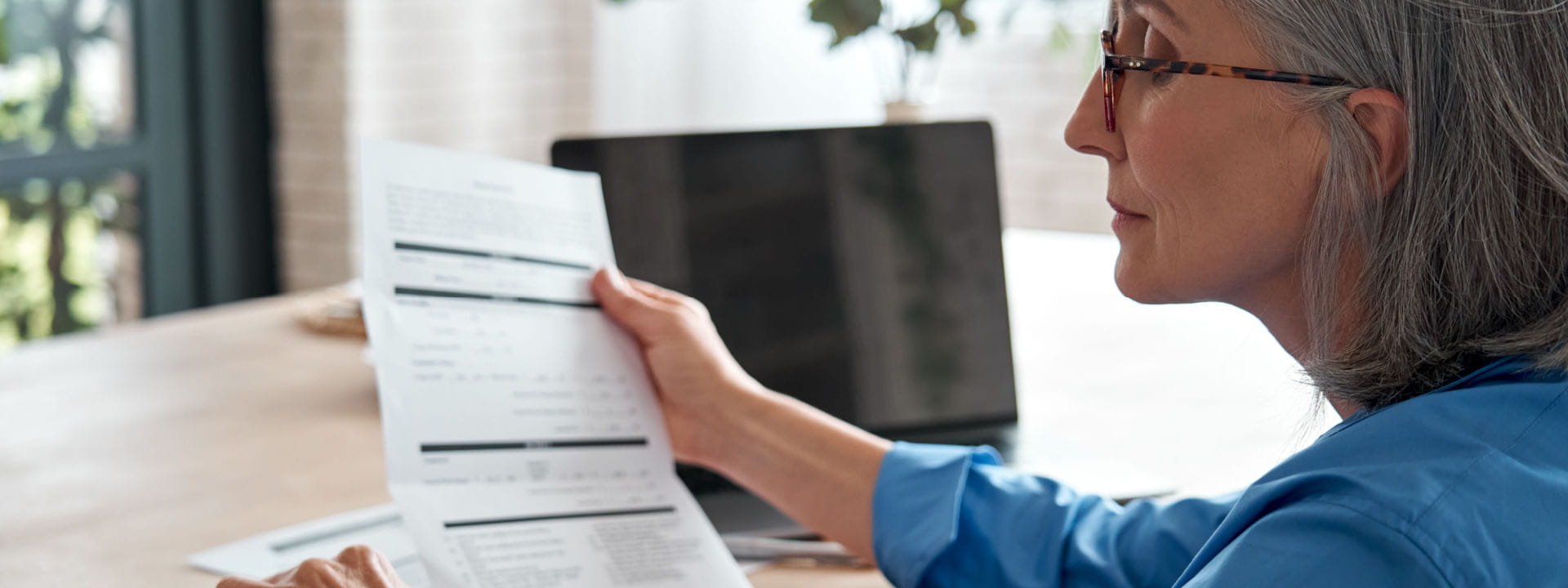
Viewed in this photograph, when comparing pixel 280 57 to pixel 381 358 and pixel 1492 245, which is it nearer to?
pixel 381 358

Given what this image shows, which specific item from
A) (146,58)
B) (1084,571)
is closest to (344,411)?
(1084,571)

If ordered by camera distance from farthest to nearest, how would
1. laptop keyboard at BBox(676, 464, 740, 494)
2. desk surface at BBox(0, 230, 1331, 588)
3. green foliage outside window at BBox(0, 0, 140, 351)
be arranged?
1. green foliage outside window at BBox(0, 0, 140, 351)
2. laptop keyboard at BBox(676, 464, 740, 494)
3. desk surface at BBox(0, 230, 1331, 588)

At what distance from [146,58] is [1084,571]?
8.20 ft

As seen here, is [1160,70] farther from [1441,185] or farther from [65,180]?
[65,180]

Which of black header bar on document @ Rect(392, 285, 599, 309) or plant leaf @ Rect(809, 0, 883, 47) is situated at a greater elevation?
plant leaf @ Rect(809, 0, 883, 47)

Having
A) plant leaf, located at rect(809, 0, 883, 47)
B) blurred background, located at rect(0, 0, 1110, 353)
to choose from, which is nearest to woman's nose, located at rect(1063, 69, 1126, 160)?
plant leaf, located at rect(809, 0, 883, 47)

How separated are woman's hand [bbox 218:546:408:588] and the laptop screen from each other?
0.50 m

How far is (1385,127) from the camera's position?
723 mm

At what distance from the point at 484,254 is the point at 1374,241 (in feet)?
1.88

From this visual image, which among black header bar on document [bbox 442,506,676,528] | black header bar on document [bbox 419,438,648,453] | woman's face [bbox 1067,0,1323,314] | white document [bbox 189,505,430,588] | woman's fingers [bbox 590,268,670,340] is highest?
woman's face [bbox 1067,0,1323,314]

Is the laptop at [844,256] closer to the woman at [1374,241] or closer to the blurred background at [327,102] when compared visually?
the woman at [1374,241]

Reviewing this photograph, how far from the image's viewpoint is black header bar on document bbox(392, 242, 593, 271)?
3.21 feet

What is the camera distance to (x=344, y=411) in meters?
1.40

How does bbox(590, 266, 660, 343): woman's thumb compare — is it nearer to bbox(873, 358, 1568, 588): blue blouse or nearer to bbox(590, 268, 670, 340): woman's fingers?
bbox(590, 268, 670, 340): woman's fingers
